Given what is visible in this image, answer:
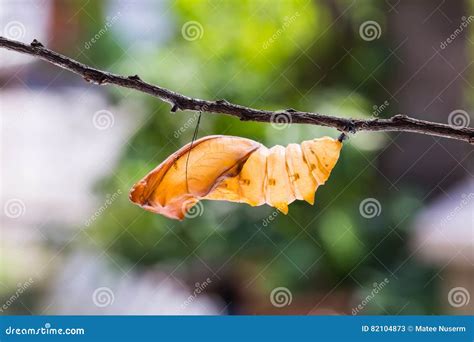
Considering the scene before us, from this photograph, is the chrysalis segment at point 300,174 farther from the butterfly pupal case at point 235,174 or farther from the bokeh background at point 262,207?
the bokeh background at point 262,207

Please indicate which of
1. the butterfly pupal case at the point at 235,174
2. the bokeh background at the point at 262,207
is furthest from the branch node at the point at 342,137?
the bokeh background at the point at 262,207

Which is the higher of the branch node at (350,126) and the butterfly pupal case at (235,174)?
the butterfly pupal case at (235,174)

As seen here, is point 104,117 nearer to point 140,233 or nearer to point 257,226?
point 140,233

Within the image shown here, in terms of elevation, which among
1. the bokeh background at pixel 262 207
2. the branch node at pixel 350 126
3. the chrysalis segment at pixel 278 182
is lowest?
the branch node at pixel 350 126

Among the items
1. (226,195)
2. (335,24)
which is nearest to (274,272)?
(335,24)

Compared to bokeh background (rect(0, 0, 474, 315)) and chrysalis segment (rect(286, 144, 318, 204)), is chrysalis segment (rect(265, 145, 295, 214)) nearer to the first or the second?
chrysalis segment (rect(286, 144, 318, 204))

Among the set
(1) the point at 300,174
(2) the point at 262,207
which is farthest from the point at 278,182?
(2) the point at 262,207

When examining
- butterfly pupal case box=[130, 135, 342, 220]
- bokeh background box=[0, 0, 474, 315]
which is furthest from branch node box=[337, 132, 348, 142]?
bokeh background box=[0, 0, 474, 315]
